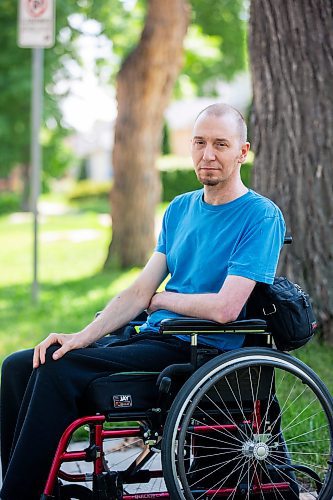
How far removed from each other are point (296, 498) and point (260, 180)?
3012 mm

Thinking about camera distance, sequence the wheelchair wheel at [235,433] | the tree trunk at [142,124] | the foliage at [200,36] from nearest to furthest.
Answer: the wheelchair wheel at [235,433] < the tree trunk at [142,124] < the foliage at [200,36]

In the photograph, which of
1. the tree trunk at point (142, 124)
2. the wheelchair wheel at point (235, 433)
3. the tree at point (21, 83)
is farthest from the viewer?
the tree at point (21, 83)

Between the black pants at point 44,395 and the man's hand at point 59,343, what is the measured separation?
0.02m

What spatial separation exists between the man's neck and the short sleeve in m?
0.20

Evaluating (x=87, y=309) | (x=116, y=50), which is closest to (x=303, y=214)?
(x=87, y=309)

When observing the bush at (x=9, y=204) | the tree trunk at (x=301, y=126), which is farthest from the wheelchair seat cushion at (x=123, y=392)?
the bush at (x=9, y=204)

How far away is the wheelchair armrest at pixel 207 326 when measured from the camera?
3.54 m

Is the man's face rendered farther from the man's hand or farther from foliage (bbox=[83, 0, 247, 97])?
foliage (bbox=[83, 0, 247, 97])

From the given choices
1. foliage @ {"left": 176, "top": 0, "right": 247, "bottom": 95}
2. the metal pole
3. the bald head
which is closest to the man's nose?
the bald head

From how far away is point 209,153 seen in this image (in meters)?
3.76

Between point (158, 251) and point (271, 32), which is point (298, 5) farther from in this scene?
point (158, 251)

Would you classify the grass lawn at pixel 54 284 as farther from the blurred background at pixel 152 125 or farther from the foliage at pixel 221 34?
the foliage at pixel 221 34

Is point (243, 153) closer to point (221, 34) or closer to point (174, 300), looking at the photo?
point (174, 300)

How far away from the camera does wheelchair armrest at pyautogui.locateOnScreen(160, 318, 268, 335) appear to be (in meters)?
3.54
